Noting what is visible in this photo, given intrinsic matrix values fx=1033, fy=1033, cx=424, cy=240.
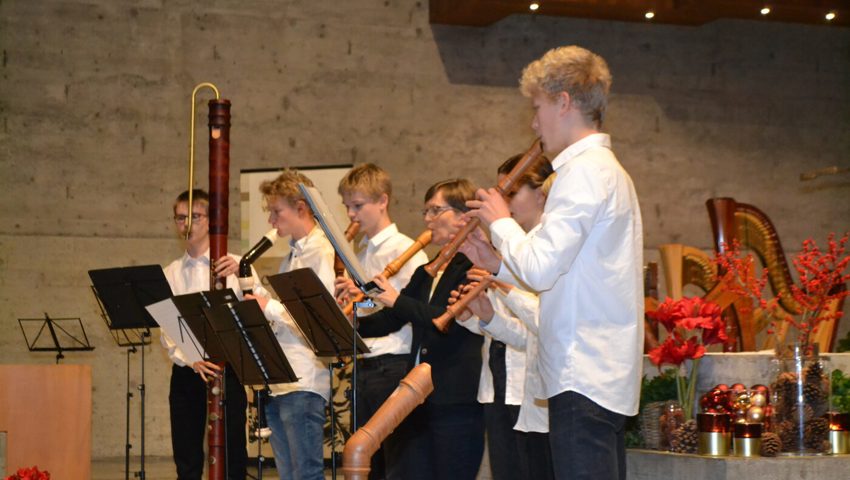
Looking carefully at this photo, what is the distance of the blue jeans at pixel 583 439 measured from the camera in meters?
2.39

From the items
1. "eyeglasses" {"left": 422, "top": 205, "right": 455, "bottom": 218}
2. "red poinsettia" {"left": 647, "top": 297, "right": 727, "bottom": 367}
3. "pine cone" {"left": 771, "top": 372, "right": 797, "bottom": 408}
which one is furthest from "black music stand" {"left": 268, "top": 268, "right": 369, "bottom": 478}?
"pine cone" {"left": 771, "top": 372, "right": 797, "bottom": 408}

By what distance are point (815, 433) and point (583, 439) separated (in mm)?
2081

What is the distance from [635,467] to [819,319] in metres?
0.96

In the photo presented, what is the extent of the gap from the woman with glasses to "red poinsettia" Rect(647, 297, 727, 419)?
0.79 m

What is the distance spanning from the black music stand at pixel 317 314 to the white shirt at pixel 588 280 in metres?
1.07

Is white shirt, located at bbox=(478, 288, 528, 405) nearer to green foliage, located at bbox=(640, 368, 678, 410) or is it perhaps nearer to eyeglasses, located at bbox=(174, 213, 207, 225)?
green foliage, located at bbox=(640, 368, 678, 410)

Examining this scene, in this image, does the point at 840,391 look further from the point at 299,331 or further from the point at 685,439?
the point at 299,331

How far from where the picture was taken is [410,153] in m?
8.26

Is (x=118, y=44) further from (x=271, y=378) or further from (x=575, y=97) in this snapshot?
(x=575, y=97)

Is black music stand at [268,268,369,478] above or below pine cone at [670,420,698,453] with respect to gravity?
above

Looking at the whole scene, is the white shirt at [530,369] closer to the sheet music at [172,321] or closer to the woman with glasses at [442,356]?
the woman with glasses at [442,356]

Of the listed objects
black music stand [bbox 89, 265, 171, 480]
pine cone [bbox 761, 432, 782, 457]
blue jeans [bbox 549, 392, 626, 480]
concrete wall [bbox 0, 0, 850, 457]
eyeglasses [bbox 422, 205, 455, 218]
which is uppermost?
concrete wall [bbox 0, 0, 850, 457]

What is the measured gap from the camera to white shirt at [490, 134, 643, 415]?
243 cm

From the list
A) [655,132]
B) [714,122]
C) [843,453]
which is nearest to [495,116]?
[655,132]
